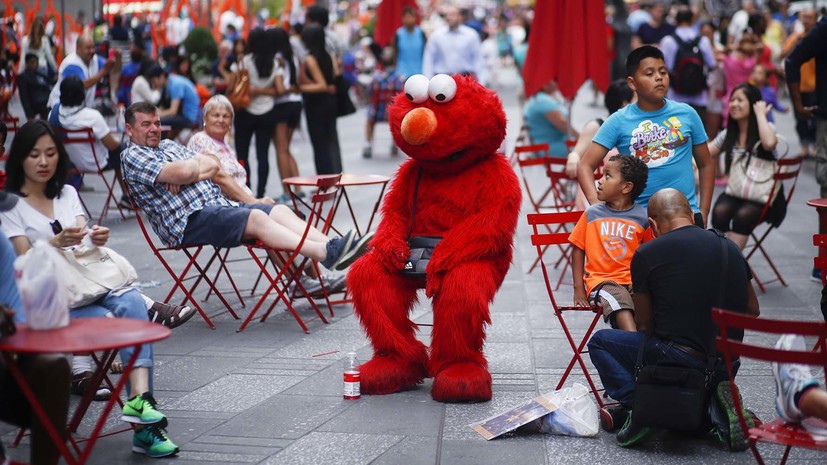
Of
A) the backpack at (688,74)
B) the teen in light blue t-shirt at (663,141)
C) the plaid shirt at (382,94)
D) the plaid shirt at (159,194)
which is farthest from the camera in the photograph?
the plaid shirt at (382,94)

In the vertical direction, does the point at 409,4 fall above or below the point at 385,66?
above

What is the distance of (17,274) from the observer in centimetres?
387

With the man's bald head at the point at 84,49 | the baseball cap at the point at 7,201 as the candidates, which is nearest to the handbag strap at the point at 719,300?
the baseball cap at the point at 7,201

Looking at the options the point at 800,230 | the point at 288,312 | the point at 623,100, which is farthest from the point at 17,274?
the point at 800,230

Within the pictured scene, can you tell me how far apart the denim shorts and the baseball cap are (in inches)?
82.4

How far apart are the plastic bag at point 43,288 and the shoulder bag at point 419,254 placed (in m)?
2.12

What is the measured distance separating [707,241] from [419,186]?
5.76 ft

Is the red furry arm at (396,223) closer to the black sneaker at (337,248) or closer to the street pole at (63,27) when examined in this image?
the black sneaker at (337,248)

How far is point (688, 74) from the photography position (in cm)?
1195

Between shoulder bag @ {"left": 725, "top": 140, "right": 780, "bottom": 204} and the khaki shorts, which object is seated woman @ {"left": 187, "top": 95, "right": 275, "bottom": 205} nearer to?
the khaki shorts

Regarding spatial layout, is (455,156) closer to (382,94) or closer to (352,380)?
(352,380)

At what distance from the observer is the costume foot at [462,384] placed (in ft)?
17.2

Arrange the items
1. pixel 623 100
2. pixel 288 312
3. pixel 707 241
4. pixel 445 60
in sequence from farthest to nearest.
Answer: pixel 445 60
pixel 623 100
pixel 288 312
pixel 707 241

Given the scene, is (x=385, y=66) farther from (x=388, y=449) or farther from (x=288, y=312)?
(x=388, y=449)
